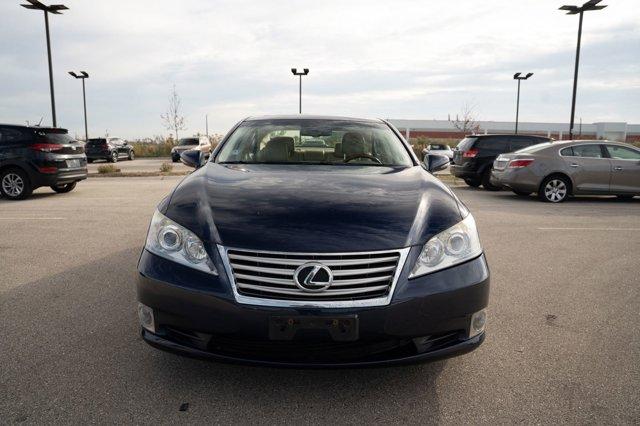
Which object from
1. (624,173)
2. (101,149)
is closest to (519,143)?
(624,173)

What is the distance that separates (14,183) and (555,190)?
12.1 m

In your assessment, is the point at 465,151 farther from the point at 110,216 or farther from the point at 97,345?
the point at 97,345

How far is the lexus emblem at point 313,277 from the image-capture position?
7.74 feet

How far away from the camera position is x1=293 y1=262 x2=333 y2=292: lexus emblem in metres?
2.36

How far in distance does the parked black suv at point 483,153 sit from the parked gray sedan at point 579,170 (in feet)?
8.42

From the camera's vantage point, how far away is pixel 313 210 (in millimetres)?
2701

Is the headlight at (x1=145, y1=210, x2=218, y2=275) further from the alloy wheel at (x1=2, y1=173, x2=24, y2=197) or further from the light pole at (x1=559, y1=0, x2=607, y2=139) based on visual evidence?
the light pole at (x1=559, y1=0, x2=607, y2=139)

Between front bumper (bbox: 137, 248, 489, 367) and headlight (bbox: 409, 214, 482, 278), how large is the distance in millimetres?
42

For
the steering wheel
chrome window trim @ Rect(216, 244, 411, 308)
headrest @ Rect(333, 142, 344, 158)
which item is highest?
headrest @ Rect(333, 142, 344, 158)

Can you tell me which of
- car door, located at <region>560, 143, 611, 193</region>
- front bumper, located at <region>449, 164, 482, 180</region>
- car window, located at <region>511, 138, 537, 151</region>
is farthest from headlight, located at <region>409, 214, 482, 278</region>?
car window, located at <region>511, 138, 537, 151</region>

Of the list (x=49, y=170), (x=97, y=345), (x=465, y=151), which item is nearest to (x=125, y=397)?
(x=97, y=345)

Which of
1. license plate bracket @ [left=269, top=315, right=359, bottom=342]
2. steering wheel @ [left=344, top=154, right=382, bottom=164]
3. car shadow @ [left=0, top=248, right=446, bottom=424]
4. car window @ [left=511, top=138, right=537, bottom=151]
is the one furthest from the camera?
car window @ [left=511, top=138, right=537, bottom=151]

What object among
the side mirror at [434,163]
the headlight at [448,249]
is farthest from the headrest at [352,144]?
the headlight at [448,249]

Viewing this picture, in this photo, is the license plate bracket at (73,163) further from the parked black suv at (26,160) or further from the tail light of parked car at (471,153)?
the tail light of parked car at (471,153)
